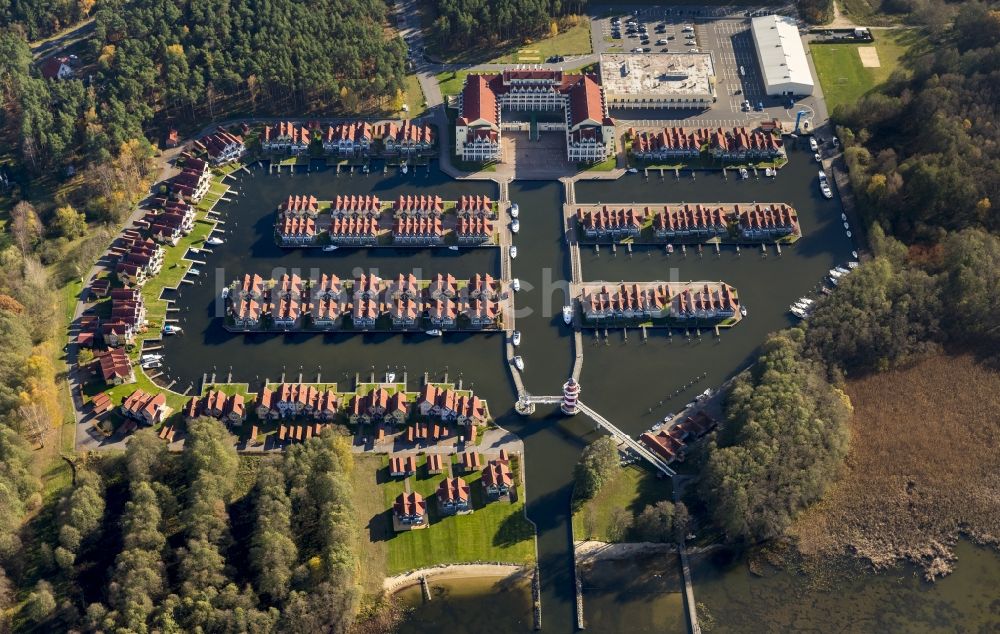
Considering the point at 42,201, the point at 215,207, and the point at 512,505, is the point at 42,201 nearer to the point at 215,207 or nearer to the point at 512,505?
the point at 215,207

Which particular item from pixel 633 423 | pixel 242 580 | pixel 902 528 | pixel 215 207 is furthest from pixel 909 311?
pixel 215 207

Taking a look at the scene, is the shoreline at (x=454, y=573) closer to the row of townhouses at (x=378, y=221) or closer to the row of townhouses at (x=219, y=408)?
the row of townhouses at (x=219, y=408)

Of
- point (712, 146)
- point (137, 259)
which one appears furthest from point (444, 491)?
point (712, 146)

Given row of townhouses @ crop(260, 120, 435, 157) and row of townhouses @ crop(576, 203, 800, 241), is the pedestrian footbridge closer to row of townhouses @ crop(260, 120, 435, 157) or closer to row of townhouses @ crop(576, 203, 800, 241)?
row of townhouses @ crop(576, 203, 800, 241)

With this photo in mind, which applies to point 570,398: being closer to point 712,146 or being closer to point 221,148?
point 712,146


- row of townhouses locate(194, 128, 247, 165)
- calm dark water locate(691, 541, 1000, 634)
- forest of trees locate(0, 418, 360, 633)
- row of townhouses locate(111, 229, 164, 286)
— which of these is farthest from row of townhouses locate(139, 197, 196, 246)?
calm dark water locate(691, 541, 1000, 634)

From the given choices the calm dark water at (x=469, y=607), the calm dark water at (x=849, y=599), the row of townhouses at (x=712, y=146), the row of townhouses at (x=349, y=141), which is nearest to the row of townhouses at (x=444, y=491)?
the calm dark water at (x=469, y=607)
